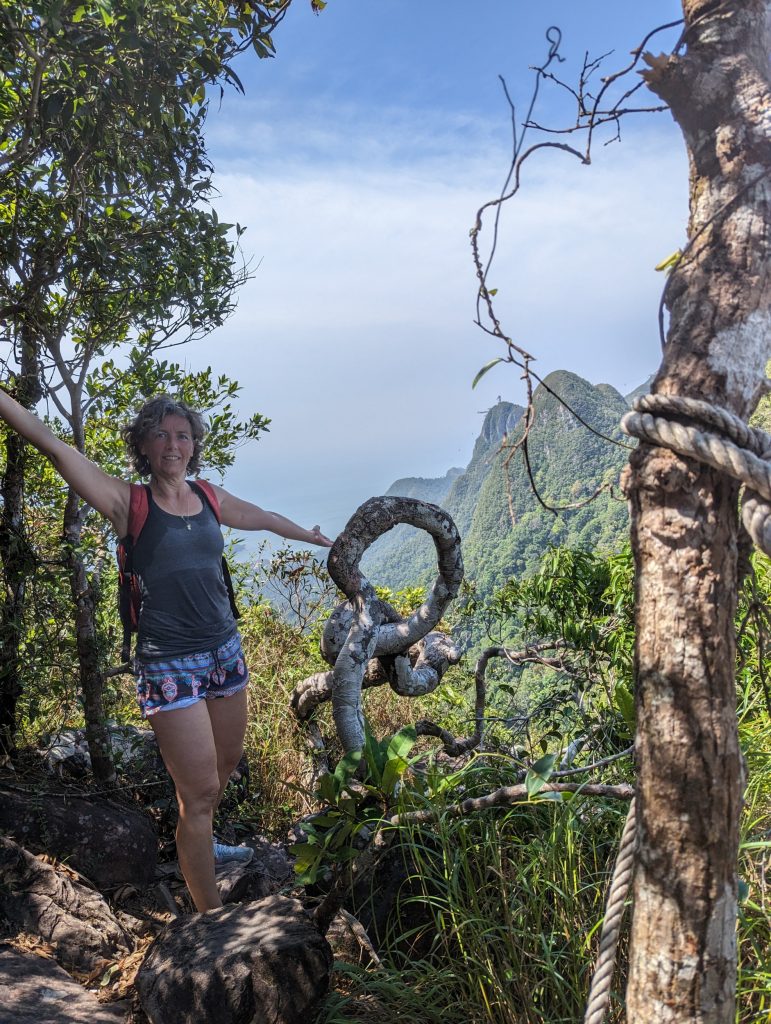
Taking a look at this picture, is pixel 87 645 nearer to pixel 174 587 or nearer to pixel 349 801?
pixel 174 587

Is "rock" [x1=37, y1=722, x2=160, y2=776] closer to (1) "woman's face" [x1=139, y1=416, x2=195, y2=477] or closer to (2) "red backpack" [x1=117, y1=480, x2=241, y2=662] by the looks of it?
(2) "red backpack" [x1=117, y1=480, x2=241, y2=662]

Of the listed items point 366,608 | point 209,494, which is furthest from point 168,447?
point 366,608

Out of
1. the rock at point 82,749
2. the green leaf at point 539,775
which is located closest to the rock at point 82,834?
the rock at point 82,749

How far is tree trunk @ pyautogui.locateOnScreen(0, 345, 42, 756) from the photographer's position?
364cm

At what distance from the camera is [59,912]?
2.96 meters

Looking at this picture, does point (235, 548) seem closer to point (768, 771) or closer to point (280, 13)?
point (280, 13)

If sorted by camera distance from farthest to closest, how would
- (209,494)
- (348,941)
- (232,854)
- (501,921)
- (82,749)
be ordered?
(82,749) → (232,854) → (209,494) → (348,941) → (501,921)

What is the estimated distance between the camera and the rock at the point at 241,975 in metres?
2.12

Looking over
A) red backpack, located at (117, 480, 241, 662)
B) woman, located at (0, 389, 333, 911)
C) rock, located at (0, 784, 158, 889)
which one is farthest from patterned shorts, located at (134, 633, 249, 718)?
rock, located at (0, 784, 158, 889)

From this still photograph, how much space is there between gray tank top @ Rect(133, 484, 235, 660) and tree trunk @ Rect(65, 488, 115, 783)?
1.15 metres

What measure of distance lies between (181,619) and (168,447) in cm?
63

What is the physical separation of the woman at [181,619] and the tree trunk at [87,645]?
1031 millimetres

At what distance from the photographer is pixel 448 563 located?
329cm

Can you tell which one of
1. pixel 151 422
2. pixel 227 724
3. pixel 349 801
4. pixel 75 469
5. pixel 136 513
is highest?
pixel 151 422
